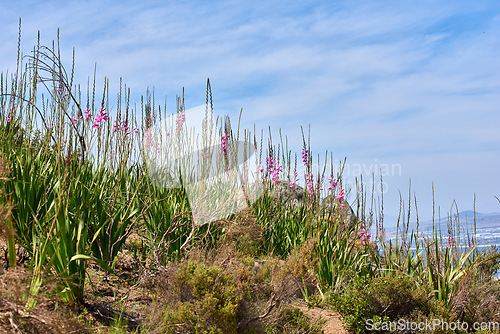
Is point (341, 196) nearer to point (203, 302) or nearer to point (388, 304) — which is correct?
point (388, 304)

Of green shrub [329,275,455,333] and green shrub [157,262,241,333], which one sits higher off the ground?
green shrub [157,262,241,333]

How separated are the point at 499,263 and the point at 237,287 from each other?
15.0 feet

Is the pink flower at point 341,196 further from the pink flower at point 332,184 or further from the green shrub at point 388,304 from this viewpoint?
the green shrub at point 388,304

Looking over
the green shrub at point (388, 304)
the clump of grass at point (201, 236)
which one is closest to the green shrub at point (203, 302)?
the clump of grass at point (201, 236)

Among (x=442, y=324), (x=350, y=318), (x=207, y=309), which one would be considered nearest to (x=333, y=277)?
(x=350, y=318)

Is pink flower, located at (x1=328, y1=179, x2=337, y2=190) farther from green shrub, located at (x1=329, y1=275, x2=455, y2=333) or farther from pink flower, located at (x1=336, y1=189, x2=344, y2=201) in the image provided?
green shrub, located at (x1=329, y1=275, x2=455, y2=333)

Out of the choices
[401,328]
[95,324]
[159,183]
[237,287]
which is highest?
[159,183]

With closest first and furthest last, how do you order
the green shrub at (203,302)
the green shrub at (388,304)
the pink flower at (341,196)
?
the green shrub at (203,302) < the green shrub at (388,304) < the pink flower at (341,196)

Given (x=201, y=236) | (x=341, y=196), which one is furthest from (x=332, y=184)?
(x=201, y=236)

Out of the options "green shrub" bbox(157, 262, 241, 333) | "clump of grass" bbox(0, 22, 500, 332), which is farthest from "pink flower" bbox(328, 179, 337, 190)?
"green shrub" bbox(157, 262, 241, 333)

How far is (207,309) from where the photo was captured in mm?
3465

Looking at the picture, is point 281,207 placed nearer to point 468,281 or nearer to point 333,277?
point 333,277

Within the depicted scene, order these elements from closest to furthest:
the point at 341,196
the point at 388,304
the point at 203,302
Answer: the point at 203,302
the point at 388,304
the point at 341,196

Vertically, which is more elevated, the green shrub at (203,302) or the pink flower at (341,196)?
the pink flower at (341,196)
